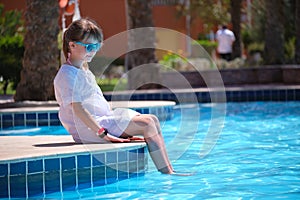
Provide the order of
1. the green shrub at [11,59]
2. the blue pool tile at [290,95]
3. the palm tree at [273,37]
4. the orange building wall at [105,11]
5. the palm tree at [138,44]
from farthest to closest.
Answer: the orange building wall at [105,11] < the palm tree at [273,37] < the palm tree at [138,44] < the green shrub at [11,59] < the blue pool tile at [290,95]

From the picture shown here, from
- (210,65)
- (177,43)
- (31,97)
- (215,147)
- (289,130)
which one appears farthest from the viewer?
(177,43)

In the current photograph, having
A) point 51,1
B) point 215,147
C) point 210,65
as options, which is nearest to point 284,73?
point 210,65

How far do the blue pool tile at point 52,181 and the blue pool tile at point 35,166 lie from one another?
3.5 inches

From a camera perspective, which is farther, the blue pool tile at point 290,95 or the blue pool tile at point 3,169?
the blue pool tile at point 290,95

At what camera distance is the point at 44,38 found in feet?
40.3

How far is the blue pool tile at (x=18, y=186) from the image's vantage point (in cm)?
568

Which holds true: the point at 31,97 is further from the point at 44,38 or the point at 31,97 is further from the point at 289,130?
the point at 289,130

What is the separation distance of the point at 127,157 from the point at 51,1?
21.3 feet

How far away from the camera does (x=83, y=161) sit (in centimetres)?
603

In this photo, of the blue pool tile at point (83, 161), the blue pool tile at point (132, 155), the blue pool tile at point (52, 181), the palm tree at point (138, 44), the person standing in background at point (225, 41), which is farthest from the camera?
the person standing in background at point (225, 41)

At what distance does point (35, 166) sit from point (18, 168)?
0.47 ft

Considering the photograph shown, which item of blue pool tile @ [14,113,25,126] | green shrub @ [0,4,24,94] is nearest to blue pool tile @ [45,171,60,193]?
blue pool tile @ [14,113,25,126]

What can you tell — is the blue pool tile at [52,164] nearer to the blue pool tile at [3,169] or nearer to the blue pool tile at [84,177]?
the blue pool tile at [84,177]

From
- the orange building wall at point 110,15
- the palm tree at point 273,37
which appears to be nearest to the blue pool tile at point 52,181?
the palm tree at point 273,37
